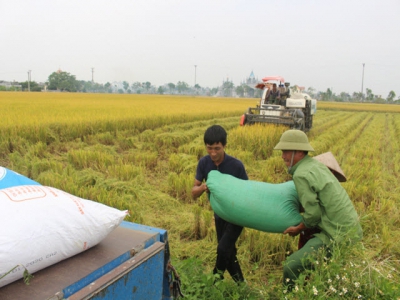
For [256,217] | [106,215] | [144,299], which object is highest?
[106,215]

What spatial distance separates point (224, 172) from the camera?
2676mm

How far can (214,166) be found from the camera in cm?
271

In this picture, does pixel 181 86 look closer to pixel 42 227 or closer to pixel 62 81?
pixel 62 81

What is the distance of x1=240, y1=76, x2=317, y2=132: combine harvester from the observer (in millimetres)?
10398

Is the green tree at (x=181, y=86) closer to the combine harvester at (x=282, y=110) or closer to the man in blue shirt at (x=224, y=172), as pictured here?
the combine harvester at (x=282, y=110)

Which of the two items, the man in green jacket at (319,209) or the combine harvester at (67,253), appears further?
the man in green jacket at (319,209)

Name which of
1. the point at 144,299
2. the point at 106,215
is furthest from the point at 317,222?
the point at 106,215

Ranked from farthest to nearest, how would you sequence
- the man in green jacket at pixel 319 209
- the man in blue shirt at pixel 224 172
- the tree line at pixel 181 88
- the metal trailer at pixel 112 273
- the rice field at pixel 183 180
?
the tree line at pixel 181 88, the rice field at pixel 183 180, the man in blue shirt at pixel 224 172, the man in green jacket at pixel 319 209, the metal trailer at pixel 112 273

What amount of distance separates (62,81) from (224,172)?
82995 mm

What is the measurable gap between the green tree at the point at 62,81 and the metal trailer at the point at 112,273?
82.0m

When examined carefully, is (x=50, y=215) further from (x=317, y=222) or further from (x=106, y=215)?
(x=317, y=222)

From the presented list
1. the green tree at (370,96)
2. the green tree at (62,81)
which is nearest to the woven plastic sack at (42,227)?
the green tree at (62,81)

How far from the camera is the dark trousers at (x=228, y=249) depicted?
8.64 feet

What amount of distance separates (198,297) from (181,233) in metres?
1.37
